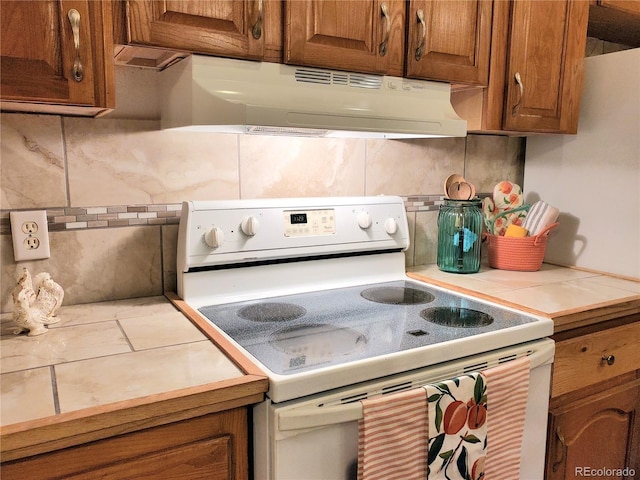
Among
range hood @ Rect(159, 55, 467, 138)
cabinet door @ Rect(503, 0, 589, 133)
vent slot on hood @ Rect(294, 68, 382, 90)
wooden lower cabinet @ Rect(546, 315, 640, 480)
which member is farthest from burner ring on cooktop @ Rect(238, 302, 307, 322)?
cabinet door @ Rect(503, 0, 589, 133)

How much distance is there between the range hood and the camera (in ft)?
3.68

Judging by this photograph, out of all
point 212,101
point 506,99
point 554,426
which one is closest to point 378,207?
point 506,99

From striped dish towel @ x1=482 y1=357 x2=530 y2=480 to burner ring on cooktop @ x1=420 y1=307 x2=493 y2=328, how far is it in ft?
0.39

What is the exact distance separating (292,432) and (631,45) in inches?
88.8

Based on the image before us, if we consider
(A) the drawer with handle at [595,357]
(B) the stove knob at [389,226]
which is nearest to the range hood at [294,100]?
(B) the stove knob at [389,226]

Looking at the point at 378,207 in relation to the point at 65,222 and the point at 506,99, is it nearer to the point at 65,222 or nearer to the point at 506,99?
the point at 506,99

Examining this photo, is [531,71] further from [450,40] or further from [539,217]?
[539,217]

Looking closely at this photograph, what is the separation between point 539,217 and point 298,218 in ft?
3.02

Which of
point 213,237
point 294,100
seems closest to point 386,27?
point 294,100

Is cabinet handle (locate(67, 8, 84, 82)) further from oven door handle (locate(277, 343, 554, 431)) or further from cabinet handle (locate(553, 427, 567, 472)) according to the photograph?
cabinet handle (locate(553, 427, 567, 472))

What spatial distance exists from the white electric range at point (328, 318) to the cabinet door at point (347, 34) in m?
0.40

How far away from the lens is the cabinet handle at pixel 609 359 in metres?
1.43

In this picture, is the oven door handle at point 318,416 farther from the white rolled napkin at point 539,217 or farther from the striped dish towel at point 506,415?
the white rolled napkin at point 539,217

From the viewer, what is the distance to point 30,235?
1.24m
